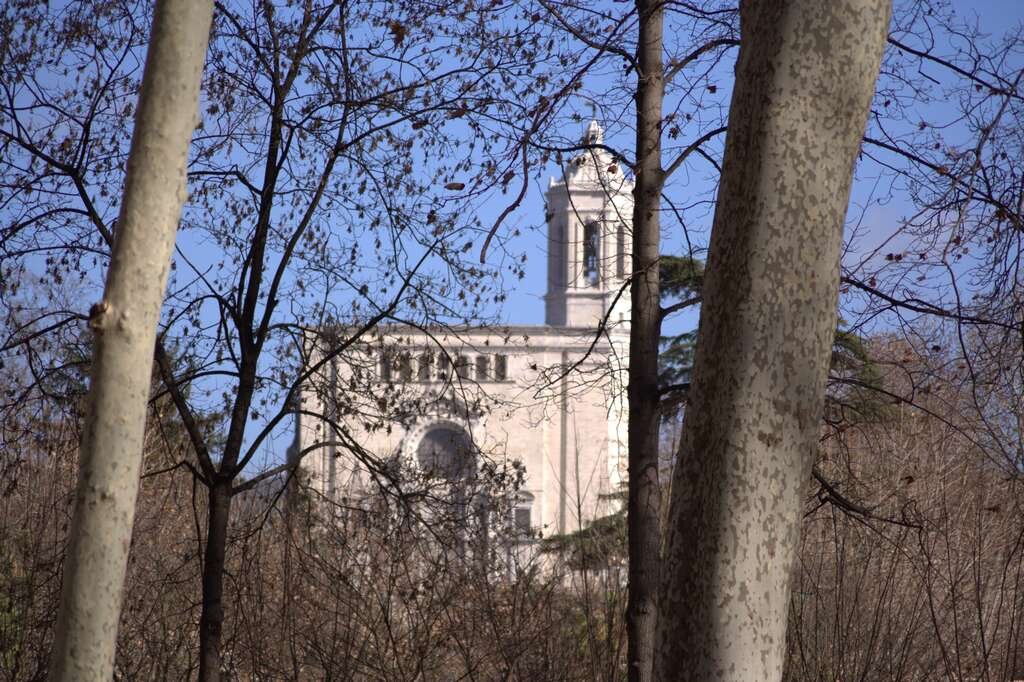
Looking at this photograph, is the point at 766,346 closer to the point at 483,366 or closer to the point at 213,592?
the point at 213,592

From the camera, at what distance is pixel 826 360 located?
11.3 ft

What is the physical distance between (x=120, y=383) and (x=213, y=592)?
3895 millimetres

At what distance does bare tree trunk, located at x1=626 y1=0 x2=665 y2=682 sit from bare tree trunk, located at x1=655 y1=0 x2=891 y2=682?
2.90 metres

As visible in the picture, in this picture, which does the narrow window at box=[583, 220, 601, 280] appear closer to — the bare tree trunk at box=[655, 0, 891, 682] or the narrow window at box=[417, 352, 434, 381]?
the narrow window at box=[417, 352, 434, 381]

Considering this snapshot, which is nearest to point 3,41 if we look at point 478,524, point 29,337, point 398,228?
point 29,337

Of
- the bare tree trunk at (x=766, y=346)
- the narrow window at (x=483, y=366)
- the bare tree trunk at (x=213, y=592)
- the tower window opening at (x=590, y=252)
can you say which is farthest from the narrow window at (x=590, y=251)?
the bare tree trunk at (x=766, y=346)

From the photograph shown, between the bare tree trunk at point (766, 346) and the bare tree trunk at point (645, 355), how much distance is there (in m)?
2.90

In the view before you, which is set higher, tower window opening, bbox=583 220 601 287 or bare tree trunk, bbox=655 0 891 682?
tower window opening, bbox=583 220 601 287

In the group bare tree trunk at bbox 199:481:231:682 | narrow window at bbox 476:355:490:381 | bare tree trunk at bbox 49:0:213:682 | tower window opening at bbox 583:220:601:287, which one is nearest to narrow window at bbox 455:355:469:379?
narrow window at bbox 476:355:490:381

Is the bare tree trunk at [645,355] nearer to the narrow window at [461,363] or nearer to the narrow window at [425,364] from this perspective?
the narrow window at [461,363]

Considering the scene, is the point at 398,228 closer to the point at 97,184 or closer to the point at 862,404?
the point at 97,184

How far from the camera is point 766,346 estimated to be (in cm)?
336

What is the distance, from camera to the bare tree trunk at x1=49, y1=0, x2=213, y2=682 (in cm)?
330

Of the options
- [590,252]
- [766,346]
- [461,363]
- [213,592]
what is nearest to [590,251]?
[590,252]
